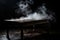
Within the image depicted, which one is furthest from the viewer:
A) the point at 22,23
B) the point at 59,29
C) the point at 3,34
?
the point at 59,29

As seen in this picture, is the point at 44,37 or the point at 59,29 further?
the point at 59,29

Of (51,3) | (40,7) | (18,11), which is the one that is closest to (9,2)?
(18,11)

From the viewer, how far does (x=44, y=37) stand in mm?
4305

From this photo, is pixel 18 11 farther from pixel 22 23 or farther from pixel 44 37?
pixel 22 23

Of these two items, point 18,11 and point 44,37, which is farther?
point 18,11

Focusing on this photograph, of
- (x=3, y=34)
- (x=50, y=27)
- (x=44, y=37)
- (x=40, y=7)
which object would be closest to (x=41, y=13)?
(x=40, y=7)

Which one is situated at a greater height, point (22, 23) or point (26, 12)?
point (26, 12)

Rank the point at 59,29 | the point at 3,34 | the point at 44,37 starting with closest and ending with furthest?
the point at 44,37 < the point at 3,34 < the point at 59,29

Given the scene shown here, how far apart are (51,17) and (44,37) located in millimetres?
876

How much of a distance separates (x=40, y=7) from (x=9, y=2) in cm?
100

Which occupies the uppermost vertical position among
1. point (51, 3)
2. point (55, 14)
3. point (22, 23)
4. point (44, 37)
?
point (51, 3)

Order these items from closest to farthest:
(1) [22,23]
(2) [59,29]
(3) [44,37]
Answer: (1) [22,23] → (3) [44,37] → (2) [59,29]

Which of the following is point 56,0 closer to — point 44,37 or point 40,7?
point 40,7

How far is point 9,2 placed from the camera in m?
4.99
